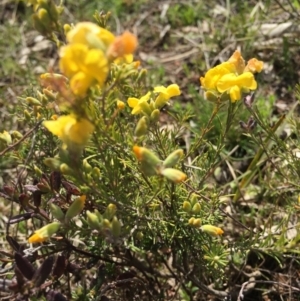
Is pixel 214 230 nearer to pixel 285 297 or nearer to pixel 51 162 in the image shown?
pixel 51 162

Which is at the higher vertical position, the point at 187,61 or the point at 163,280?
the point at 187,61

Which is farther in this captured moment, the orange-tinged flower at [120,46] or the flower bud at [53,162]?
the flower bud at [53,162]

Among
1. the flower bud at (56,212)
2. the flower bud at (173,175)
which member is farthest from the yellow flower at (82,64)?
the flower bud at (56,212)

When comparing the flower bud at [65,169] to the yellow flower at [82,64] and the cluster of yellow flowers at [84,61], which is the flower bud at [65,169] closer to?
the cluster of yellow flowers at [84,61]

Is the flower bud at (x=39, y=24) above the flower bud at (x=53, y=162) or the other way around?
above

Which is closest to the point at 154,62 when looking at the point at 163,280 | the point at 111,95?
the point at 163,280

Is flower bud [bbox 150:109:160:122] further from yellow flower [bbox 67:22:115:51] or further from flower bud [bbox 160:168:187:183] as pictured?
yellow flower [bbox 67:22:115:51]
